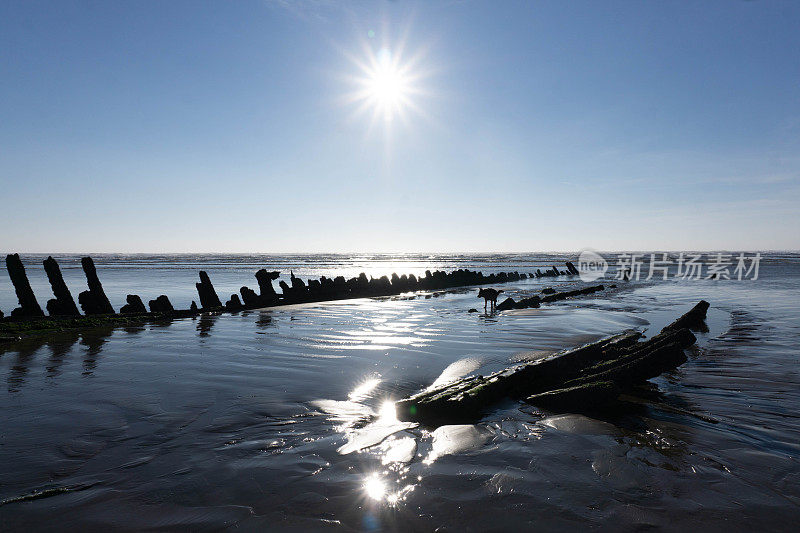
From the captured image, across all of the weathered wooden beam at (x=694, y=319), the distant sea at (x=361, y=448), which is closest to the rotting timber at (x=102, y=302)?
the distant sea at (x=361, y=448)

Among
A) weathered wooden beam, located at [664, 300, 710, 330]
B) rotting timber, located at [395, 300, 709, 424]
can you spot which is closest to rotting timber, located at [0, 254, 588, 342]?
weathered wooden beam, located at [664, 300, 710, 330]

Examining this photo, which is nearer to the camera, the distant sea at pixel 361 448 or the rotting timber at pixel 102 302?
the distant sea at pixel 361 448

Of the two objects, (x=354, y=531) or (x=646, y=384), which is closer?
(x=354, y=531)

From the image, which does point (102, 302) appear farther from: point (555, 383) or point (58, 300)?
point (555, 383)

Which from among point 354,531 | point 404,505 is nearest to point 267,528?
point 354,531

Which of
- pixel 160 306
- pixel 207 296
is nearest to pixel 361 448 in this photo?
pixel 160 306

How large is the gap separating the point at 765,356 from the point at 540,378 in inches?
270

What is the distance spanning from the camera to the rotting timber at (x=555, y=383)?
19.3 ft

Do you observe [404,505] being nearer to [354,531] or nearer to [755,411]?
[354,531]

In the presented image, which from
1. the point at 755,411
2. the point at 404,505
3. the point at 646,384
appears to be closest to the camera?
the point at 404,505

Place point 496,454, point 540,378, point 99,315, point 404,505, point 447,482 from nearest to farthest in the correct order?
1. point 404,505
2. point 447,482
3. point 496,454
4. point 540,378
5. point 99,315

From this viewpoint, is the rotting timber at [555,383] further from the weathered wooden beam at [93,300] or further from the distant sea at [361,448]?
the weathered wooden beam at [93,300]

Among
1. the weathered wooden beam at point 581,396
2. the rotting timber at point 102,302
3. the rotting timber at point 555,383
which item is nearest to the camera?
the rotting timber at point 555,383

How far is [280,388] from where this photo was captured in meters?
7.14
